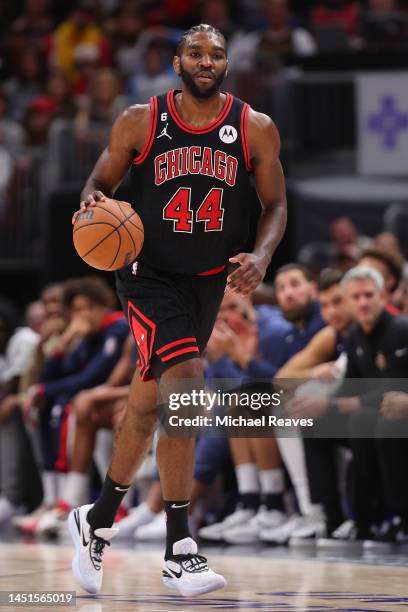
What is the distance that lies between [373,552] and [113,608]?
2.74 metres

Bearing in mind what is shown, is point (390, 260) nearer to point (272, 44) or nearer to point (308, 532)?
point (308, 532)

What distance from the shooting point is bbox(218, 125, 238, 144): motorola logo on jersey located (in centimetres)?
538

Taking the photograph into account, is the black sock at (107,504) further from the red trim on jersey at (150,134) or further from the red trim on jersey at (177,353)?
the red trim on jersey at (150,134)

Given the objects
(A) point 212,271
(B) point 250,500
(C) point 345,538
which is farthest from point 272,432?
(A) point 212,271

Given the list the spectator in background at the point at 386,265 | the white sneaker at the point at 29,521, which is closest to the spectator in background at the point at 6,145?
the white sneaker at the point at 29,521

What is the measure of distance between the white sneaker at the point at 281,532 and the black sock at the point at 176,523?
9.09 feet

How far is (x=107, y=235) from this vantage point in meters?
5.11

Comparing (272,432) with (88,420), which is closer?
(272,432)

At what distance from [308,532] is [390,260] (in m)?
1.80

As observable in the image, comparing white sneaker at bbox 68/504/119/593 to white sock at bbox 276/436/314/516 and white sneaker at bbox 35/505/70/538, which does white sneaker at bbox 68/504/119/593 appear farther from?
white sneaker at bbox 35/505/70/538

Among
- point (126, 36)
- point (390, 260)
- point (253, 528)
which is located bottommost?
point (253, 528)

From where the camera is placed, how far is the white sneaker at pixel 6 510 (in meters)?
10.1

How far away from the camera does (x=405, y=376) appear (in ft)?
23.9

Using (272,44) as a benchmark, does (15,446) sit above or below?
below
